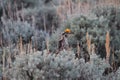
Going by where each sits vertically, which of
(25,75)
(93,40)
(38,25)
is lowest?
(38,25)

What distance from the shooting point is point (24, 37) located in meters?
5.50

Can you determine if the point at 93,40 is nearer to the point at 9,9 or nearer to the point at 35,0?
the point at 9,9

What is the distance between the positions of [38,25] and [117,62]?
2.87 metres

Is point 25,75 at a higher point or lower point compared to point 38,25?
higher

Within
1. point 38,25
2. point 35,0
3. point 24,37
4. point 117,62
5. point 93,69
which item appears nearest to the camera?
point 93,69

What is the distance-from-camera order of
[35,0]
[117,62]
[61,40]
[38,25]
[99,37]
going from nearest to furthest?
1. [61,40]
2. [117,62]
3. [99,37]
4. [38,25]
5. [35,0]

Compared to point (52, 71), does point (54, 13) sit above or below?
below

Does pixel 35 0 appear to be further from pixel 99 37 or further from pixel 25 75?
pixel 25 75

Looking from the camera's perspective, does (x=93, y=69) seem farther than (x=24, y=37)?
No

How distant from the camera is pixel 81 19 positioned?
16.9ft

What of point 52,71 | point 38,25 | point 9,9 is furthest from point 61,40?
point 9,9

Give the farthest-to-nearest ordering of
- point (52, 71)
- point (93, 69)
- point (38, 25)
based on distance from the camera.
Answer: point (38, 25) < point (93, 69) < point (52, 71)

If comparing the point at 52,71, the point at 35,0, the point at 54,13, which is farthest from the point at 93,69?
the point at 35,0

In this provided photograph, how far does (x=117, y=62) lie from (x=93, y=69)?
3.94 feet
